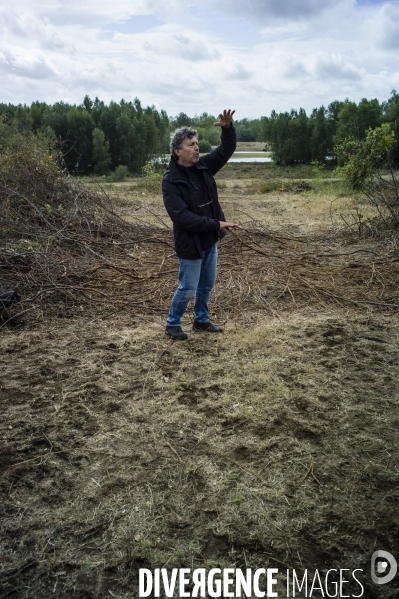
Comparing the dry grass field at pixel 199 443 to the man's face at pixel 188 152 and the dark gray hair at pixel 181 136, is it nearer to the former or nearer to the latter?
the man's face at pixel 188 152

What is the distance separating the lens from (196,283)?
4.21m

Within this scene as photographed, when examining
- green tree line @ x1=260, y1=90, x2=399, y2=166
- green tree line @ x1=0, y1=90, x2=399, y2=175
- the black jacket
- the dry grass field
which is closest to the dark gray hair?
the black jacket

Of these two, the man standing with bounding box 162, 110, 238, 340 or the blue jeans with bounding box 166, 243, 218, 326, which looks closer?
the man standing with bounding box 162, 110, 238, 340

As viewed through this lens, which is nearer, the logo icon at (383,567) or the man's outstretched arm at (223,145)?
the logo icon at (383,567)

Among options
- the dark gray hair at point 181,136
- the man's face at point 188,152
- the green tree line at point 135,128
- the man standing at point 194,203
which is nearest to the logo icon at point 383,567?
the man standing at point 194,203

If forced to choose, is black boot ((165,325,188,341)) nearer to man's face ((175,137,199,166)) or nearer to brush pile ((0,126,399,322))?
brush pile ((0,126,399,322))

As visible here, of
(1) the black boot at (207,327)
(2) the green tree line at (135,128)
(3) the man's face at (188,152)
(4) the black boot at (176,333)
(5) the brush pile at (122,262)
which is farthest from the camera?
(2) the green tree line at (135,128)

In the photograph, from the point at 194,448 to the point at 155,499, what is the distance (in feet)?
1.63

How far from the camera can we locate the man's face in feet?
12.5

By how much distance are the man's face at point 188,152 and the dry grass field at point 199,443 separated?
1675mm

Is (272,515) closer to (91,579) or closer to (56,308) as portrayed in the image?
(91,579)

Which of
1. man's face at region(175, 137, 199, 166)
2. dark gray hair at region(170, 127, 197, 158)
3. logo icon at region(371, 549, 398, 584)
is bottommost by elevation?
logo icon at region(371, 549, 398, 584)

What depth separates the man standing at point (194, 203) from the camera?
3.86 meters

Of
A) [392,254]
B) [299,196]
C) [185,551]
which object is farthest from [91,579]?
[299,196]
